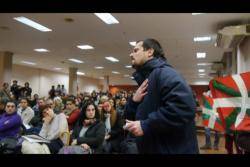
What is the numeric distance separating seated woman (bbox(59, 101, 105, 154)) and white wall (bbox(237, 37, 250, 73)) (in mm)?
4666

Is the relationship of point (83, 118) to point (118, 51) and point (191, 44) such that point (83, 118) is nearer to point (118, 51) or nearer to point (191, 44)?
point (191, 44)

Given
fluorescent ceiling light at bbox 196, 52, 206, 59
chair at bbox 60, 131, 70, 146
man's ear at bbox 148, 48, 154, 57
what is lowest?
chair at bbox 60, 131, 70, 146

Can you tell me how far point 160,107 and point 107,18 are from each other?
5542mm

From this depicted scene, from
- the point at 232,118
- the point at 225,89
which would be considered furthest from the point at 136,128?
the point at 225,89

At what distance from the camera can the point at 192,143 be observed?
1.57 meters

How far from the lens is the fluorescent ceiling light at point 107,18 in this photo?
254 inches

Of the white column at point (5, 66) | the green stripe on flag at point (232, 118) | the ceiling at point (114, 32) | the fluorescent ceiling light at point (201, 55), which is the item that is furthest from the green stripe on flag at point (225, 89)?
the white column at point (5, 66)

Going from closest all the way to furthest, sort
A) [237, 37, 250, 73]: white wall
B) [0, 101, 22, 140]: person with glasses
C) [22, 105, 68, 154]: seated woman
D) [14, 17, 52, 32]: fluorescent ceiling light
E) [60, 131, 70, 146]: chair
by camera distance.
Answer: [22, 105, 68, 154]: seated woman
[60, 131, 70, 146]: chair
[0, 101, 22, 140]: person with glasses
[14, 17, 52, 32]: fluorescent ceiling light
[237, 37, 250, 73]: white wall

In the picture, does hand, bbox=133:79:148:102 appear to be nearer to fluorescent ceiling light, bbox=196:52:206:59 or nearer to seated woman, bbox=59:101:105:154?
seated woman, bbox=59:101:105:154

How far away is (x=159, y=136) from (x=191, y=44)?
8.58m

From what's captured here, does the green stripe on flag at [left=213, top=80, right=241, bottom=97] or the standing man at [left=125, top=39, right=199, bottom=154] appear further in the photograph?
the green stripe on flag at [left=213, top=80, right=241, bottom=97]

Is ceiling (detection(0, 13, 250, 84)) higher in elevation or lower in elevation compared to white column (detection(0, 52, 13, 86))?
higher

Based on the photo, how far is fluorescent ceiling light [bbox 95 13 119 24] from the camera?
6462mm

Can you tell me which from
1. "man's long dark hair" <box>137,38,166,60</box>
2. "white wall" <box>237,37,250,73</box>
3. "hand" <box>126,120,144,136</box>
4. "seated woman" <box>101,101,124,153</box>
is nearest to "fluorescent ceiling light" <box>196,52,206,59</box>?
"white wall" <box>237,37,250,73</box>
